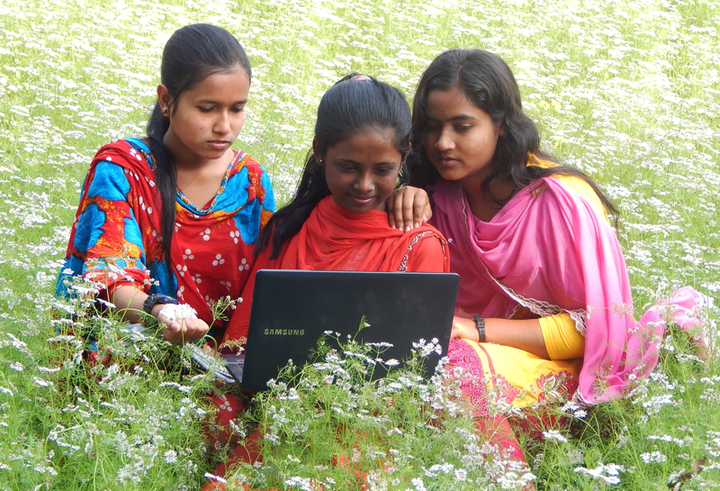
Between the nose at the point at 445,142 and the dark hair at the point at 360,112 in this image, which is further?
the nose at the point at 445,142

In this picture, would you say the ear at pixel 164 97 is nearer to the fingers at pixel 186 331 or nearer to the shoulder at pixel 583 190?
the fingers at pixel 186 331

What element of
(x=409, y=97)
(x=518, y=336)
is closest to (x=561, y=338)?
(x=518, y=336)

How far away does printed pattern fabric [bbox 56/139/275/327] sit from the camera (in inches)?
101

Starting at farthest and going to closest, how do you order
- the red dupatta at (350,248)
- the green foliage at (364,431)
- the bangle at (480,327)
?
the bangle at (480,327) → the red dupatta at (350,248) → the green foliage at (364,431)

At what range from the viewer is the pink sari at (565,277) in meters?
2.60

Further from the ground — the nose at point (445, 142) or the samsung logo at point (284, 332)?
the nose at point (445, 142)

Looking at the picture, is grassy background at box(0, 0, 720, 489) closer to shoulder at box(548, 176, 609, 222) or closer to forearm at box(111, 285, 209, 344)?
forearm at box(111, 285, 209, 344)

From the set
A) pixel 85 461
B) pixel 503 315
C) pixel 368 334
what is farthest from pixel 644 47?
pixel 85 461

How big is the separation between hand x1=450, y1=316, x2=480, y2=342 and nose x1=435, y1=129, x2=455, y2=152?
2.06ft

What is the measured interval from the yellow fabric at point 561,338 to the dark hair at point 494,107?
1.75 feet

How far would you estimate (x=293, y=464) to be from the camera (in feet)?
6.23

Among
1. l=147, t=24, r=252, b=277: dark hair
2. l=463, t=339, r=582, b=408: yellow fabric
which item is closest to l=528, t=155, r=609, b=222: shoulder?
l=463, t=339, r=582, b=408: yellow fabric

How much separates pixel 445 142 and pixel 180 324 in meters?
1.20

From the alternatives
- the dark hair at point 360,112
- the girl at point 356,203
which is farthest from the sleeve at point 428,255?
the dark hair at point 360,112
